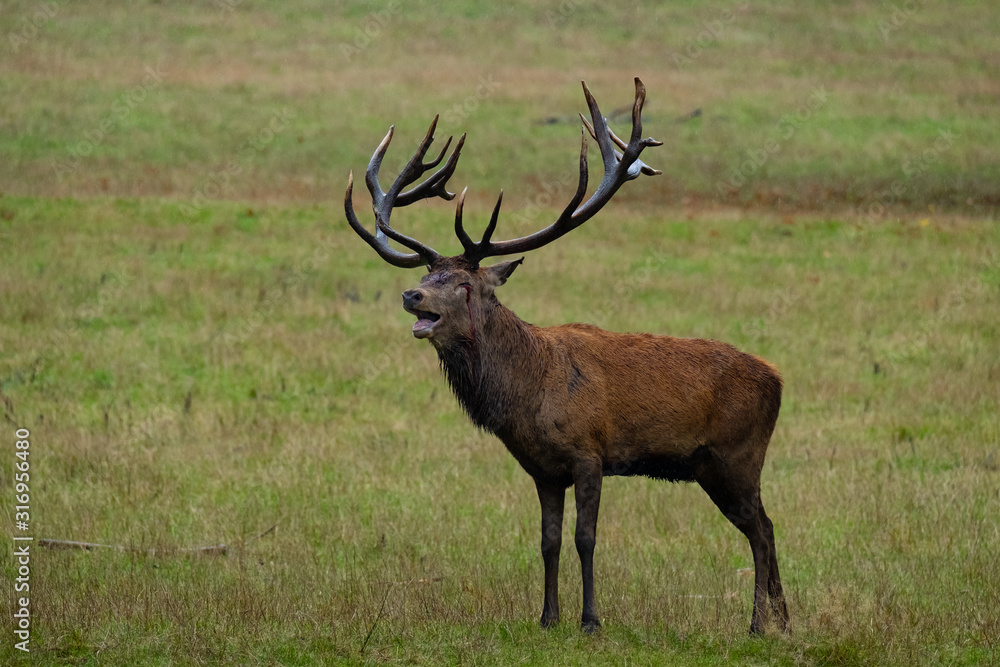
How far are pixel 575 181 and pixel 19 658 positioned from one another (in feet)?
81.7

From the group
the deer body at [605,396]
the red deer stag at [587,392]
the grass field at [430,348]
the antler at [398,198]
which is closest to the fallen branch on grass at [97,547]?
the grass field at [430,348]

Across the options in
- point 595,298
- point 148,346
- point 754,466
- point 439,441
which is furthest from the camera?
point 595,298

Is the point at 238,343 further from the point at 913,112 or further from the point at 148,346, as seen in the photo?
the point at 913,112

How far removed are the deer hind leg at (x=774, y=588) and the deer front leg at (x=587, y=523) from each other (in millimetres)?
1182

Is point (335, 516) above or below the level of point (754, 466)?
below

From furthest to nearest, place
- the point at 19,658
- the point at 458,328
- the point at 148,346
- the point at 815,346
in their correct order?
the point at 815,346 < the point at 148,346 < the point at 458,328 < the point at 19,658

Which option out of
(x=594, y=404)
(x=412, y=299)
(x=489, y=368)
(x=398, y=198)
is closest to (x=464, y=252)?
(x=412, y=299)

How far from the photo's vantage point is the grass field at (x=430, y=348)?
7621 millimetres

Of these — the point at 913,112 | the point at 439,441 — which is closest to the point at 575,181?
the point at 913,112

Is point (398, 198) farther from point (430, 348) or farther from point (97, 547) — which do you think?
point (430, 348)

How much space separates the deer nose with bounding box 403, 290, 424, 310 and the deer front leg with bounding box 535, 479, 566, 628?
4.83 feet

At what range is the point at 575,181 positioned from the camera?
1187 inches
